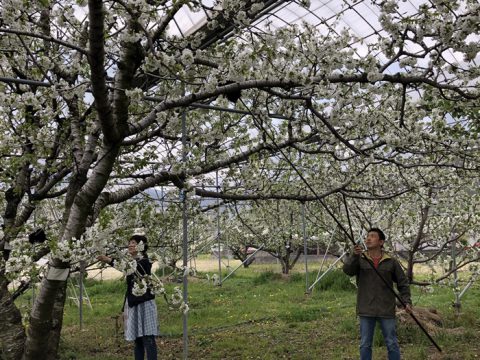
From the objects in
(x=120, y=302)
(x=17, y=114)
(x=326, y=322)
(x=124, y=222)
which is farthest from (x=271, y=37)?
(x=120, y=302)

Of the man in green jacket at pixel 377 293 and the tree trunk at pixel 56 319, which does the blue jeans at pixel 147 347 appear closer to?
the tree trunk at pixel 56 319

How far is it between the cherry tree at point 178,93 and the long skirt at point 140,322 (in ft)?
2.19

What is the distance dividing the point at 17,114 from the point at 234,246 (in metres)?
13.4

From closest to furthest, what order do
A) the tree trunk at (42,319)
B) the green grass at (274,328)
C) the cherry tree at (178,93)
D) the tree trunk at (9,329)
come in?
the cherry tree at (178,93)
the tree trunk at (42,319)
the tree trunk at (9,329)
the green grass at (274,328)

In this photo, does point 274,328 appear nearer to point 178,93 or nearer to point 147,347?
point 147,347

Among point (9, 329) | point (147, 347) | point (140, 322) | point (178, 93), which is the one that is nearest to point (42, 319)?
point (9, 329)

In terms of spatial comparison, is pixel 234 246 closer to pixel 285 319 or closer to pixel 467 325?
pixel 285 319

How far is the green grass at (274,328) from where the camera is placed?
5633 millimetres

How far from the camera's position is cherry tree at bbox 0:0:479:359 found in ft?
9.98

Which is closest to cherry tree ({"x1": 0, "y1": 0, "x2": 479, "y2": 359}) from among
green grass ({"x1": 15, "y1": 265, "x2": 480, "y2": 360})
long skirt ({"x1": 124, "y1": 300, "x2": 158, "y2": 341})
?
long skirt ({"x1": 124, "y1": 300, "x2": 158, "y2": 341})

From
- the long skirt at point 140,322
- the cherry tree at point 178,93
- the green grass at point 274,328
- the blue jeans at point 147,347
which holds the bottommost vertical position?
the green grass at point 274,328

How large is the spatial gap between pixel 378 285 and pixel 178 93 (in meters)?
2.49

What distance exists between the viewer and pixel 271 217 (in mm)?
13266

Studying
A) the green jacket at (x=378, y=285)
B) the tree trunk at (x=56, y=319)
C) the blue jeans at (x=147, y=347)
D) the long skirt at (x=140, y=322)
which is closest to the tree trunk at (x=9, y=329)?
the tree trunk at (x=56, y=319)
